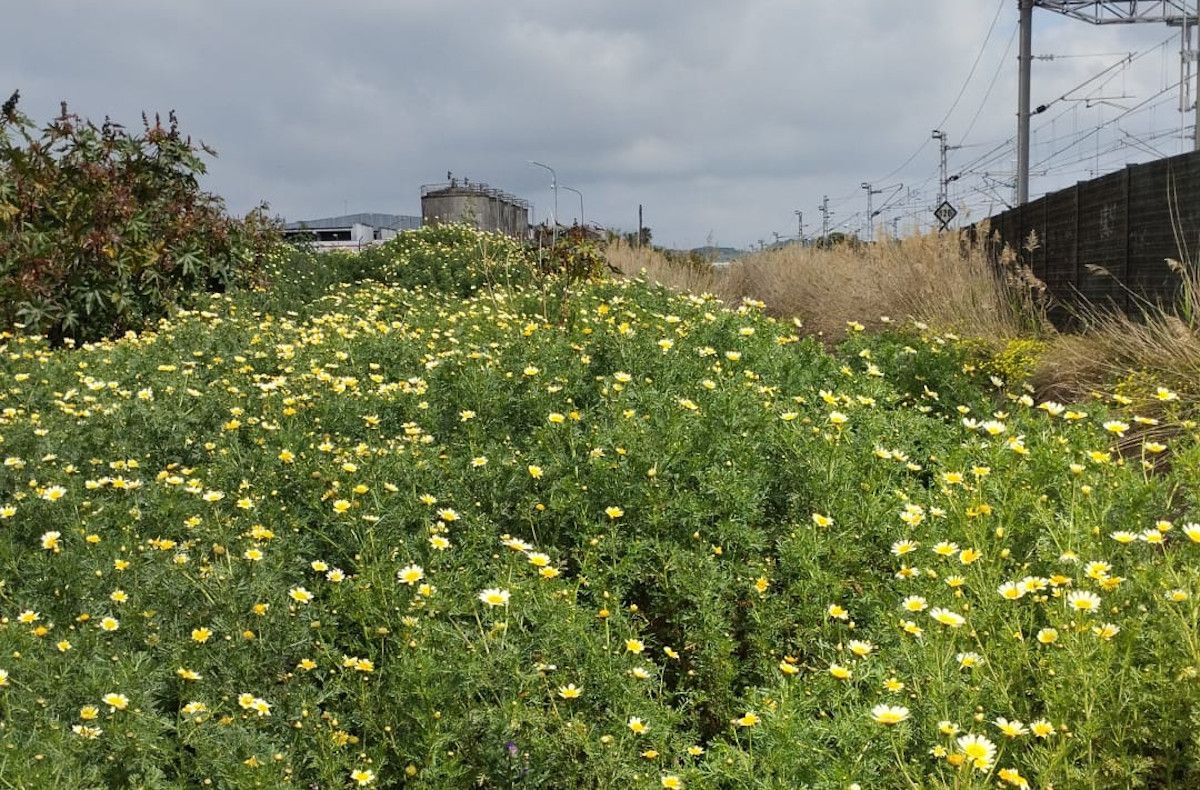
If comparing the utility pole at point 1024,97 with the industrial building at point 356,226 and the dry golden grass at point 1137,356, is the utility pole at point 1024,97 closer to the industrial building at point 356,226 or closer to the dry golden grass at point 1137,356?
the dry golden grass at point 1137,356

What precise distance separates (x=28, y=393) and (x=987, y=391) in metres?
5.98

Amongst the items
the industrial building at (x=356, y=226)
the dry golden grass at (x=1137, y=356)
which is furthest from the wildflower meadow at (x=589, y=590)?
the industrial building at (x=356, y=226)

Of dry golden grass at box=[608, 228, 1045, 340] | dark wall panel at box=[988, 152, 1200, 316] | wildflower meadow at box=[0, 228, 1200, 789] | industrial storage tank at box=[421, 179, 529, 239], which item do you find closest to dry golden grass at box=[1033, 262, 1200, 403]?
dark wall panel at box=[988, 152, 1200, 316]

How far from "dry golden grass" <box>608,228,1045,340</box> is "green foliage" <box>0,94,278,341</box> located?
4.62m

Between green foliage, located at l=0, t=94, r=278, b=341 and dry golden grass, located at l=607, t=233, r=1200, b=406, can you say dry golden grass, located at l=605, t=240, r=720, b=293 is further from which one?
green foliage, located at l=0, t=94, r=278, b=341

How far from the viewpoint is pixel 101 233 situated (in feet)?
31.0

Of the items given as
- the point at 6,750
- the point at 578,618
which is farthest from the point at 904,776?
the point at 6,750

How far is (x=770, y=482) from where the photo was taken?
3.63 meters

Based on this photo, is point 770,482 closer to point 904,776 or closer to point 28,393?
point 904,776

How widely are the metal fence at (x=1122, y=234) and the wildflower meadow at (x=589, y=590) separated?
10.3 ft

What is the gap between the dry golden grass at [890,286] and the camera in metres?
9.21

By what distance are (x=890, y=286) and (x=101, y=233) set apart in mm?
7677

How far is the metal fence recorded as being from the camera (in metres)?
7.60

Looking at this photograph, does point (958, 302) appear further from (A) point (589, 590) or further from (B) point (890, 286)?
(A) point (589, 590)
